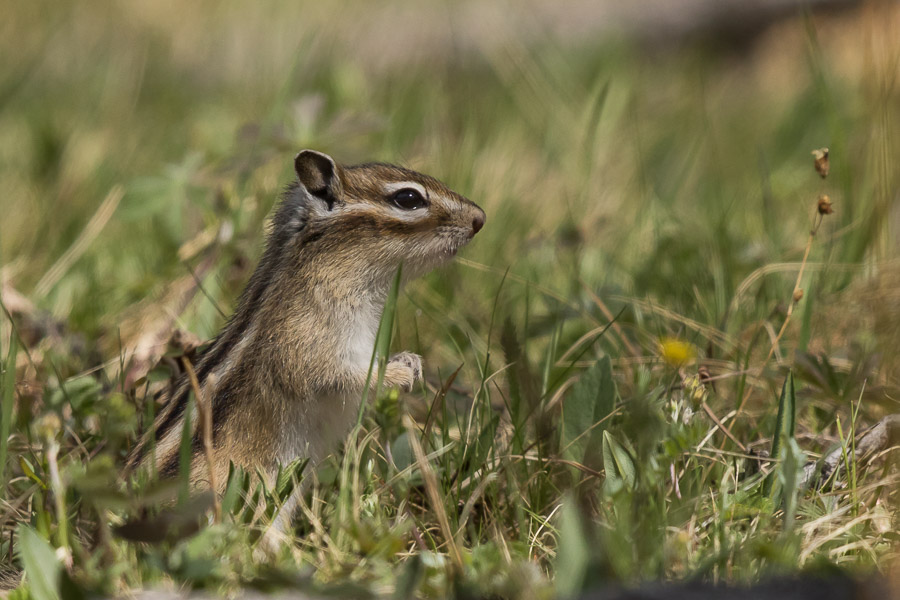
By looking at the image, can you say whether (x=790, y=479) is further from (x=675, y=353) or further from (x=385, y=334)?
(x=385, y=334)

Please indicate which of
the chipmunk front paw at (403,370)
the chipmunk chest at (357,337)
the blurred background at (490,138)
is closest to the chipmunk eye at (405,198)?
the chipmunk chest at (357,337)

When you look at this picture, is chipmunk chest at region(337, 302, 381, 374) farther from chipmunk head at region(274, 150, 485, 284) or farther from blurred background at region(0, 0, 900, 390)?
blurred background at region(0, 0, 900, 390)

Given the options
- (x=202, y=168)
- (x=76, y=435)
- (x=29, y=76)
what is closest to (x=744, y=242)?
(x=202, y=168)

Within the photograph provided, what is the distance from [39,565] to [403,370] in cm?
134

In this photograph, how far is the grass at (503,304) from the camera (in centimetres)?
239

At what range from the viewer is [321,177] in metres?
3.64

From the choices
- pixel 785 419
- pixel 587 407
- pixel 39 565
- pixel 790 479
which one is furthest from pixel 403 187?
pixel 39 565

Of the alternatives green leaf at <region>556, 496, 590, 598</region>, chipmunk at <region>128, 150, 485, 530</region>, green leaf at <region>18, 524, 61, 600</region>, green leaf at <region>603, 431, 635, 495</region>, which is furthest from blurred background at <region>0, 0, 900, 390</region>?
green leaf at <region>18, 524, 61, 600</region>

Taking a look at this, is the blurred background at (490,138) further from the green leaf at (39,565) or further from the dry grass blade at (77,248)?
the green leaf at (39,565)

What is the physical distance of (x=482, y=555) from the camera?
2.44 m

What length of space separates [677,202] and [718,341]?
2380mm

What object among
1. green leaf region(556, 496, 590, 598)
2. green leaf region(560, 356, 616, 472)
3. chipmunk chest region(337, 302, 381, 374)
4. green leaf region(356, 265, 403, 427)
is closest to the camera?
green leaf region(556, 496, 590, 598)

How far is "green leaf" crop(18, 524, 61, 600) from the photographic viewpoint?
7.03 ft

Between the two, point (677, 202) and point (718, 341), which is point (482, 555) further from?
point (677, 202)
